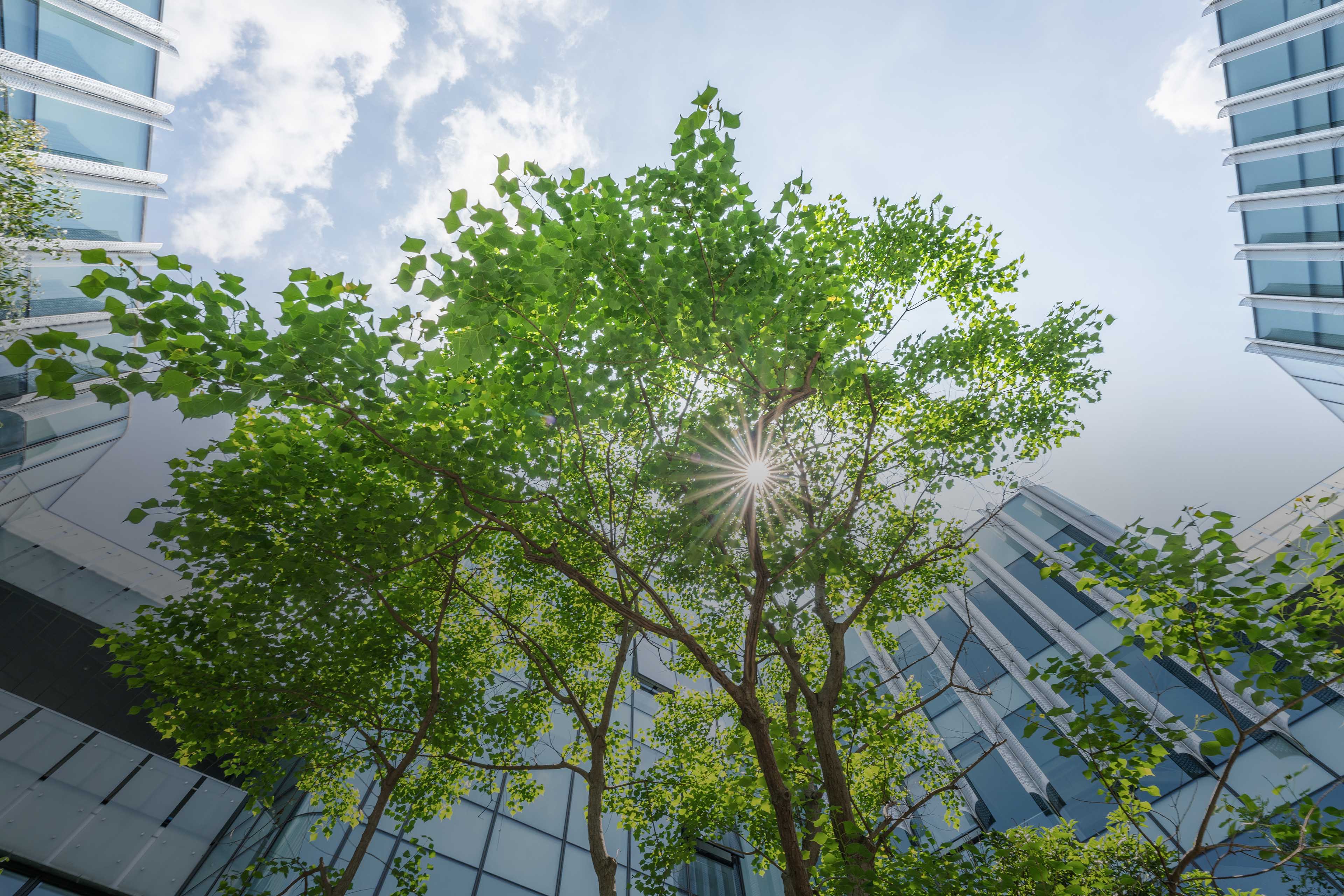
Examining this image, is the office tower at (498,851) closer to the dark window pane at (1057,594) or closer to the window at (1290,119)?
the dark window pane at (1057,594)

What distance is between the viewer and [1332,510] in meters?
14.6

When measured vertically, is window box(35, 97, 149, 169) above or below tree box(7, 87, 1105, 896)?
above

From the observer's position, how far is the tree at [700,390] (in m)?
4.64

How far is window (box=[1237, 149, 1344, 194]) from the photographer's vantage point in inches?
643

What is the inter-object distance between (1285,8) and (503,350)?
28.3m

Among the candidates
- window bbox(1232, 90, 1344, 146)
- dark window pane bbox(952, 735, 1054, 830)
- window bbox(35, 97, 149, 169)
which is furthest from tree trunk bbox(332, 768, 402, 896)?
window bbox(1232, 90, 1344, 146)

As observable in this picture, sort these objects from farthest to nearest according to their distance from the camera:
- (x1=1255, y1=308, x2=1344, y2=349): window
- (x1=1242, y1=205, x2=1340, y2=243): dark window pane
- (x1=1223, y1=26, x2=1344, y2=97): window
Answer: (x1=1255, y1=308, x2=1344, y2=349): window, (x1=1242, y1=205, x2=1340, y2=243): dark window pane, (x1=1223, y1=26, x2=1344, y2=97): window

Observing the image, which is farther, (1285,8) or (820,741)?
(1285,8)

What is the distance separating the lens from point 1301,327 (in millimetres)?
18250

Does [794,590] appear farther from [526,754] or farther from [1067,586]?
[1067,586]

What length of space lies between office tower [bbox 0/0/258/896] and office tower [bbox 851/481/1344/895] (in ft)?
63.9

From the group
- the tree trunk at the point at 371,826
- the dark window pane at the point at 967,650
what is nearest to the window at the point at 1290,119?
the dark window pane at the point at 967,650

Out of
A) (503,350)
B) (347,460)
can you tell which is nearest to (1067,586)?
(503,350)

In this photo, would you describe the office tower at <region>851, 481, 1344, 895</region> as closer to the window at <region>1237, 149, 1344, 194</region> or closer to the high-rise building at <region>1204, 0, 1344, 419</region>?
the high-rise building at <region>1204, 0, 1344, 419</region>
